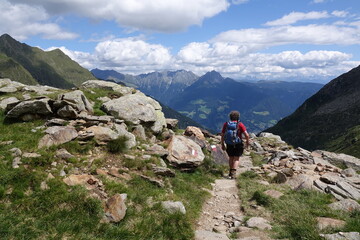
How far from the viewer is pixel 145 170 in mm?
13805

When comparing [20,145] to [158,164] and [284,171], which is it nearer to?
[158,164]

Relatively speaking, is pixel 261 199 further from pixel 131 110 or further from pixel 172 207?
pixel 131 110

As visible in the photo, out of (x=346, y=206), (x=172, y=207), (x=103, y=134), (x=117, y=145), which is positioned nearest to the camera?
(x=172, y=207)

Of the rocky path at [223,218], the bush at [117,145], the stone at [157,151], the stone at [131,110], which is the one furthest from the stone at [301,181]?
the stone at [131,110]

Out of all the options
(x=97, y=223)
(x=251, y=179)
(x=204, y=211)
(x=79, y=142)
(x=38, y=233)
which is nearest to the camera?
(x=38, y=233)

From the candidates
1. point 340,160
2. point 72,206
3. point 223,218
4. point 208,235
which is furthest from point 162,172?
point 340,160

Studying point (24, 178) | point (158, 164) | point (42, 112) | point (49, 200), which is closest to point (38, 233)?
point (49, 200)

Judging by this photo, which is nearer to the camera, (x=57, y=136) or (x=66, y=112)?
(x=57, y=136)

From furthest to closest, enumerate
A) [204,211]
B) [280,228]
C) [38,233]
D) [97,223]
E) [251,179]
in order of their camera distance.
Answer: [251,179], [204,211], [280,228], [97,223], [38,233]

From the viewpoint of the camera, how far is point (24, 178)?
962cm

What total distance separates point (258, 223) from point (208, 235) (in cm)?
205

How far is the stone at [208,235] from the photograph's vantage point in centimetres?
909

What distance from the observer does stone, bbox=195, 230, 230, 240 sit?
909cm

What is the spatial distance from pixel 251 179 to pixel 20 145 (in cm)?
1308
